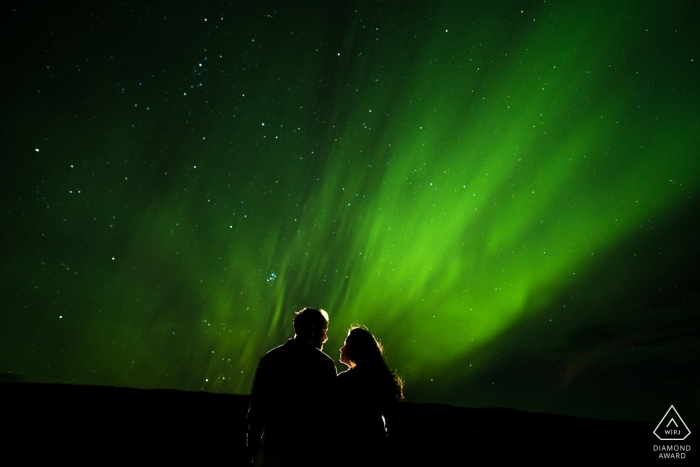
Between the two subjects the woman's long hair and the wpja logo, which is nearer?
the woman's long hair

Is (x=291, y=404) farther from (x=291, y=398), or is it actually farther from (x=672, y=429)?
(x=672, y=429)

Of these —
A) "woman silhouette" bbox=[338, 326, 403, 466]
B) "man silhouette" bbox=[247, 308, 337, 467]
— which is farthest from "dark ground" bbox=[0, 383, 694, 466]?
"man silhouette" bbox=[247, 308, 337, 467]

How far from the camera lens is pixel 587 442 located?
229 inches

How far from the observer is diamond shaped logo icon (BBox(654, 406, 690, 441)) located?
6117mm

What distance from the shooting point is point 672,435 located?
6152 millimetres

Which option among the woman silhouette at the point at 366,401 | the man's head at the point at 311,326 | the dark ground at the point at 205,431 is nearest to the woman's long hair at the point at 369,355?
the woman silhouette at the point at 366,401

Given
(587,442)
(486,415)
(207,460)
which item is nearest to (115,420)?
(207,460)

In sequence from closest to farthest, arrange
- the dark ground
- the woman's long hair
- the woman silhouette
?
1. the woman silhouette
2. the woman's long hair
3. the dark ground

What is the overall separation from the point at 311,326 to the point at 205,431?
3.86 meters

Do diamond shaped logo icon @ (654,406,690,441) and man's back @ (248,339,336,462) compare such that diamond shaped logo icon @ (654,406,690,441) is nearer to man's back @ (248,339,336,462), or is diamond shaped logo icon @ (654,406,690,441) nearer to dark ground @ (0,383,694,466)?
dark ground @ (0,383,694,466)

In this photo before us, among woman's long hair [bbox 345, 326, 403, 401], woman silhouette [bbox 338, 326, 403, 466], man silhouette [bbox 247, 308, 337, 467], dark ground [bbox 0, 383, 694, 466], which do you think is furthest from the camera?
dark ground [bbox 0, 383, 694, 466]

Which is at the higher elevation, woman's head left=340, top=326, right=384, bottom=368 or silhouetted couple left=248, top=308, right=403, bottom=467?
woman's head left=340, top=326, right=384, bottom=368

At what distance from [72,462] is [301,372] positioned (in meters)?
4.12

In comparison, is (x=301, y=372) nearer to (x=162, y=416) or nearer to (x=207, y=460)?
(x=207, y=460)
